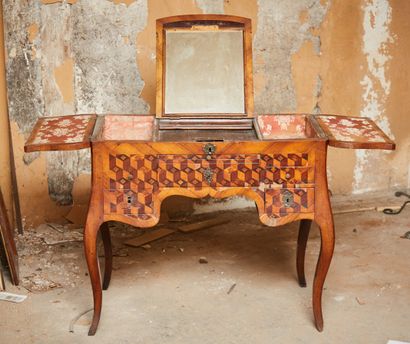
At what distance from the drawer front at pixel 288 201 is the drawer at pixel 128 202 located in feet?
1.76

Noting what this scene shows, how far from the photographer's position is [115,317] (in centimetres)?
319

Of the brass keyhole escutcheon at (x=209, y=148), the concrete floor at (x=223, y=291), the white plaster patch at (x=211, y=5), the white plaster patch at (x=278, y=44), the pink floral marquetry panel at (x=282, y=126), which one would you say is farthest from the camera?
the white plaster patch at (x=278, y=44)

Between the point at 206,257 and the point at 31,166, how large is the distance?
135 cm

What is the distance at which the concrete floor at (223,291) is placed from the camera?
3.04m

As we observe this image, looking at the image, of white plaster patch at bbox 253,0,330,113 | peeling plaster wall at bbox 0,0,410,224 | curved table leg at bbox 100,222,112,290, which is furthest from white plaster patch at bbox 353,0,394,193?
curved table leg at bbox 100,222,112,290

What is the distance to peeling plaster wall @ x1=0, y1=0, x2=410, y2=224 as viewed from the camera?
420 cm

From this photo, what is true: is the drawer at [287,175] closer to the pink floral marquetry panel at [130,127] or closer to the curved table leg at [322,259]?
the curved table leg at [322,259]

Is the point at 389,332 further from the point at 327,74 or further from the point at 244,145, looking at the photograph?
the point at 327,74

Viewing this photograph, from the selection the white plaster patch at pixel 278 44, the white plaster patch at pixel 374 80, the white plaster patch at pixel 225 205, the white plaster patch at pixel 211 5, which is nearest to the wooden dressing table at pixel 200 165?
the white plaster patch at pixel 211 5

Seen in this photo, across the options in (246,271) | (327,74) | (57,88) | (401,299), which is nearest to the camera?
(401,299)

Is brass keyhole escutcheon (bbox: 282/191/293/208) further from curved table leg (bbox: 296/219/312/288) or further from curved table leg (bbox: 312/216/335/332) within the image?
curved table leg (bbox: 296/219/312/288)

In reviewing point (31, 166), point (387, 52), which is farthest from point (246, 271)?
point (387, 52)

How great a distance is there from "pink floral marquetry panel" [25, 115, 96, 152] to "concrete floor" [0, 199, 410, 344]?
90cm

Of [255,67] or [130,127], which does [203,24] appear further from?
[255,67]
